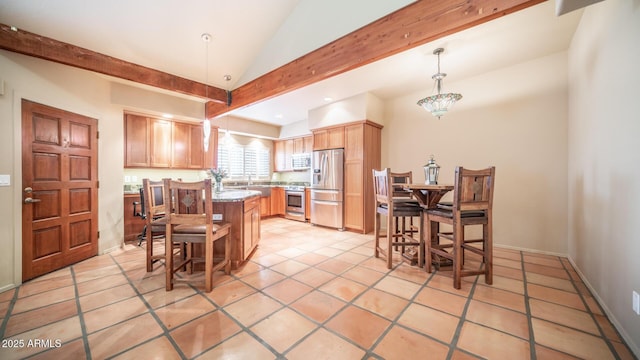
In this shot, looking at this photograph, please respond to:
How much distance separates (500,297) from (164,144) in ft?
18.2

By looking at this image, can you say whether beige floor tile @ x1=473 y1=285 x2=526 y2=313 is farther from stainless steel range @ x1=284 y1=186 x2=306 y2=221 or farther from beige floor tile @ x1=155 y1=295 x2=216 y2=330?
stainless steel range @ x1=284 y1=186 x2=306 y2=221

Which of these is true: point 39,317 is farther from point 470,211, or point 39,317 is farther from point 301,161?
point 301,161

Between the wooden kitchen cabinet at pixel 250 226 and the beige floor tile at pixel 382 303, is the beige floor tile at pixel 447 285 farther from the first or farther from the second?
the wooden kitchen cabinet at pixel 250 226

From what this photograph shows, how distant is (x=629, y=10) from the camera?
1586mm

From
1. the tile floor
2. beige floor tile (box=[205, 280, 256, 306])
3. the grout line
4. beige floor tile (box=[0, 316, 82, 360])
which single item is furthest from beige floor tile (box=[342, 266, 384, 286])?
beige floor tile (box=[0, 316, 82, 360])

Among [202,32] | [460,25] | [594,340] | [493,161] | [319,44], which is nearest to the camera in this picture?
[594,340]

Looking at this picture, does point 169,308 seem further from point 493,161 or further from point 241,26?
point 493,161

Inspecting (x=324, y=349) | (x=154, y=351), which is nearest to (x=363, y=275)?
(x=324, y=349)

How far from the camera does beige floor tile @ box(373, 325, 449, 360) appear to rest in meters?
1.39

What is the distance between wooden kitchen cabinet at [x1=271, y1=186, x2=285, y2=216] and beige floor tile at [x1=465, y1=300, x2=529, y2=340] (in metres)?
4.84

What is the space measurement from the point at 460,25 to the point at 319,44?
156 centimetres

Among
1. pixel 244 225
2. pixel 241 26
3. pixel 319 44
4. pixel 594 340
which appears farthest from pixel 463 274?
pixel 241 26

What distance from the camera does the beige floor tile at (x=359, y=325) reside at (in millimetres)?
1542

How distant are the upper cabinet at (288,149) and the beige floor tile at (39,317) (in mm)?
4902
